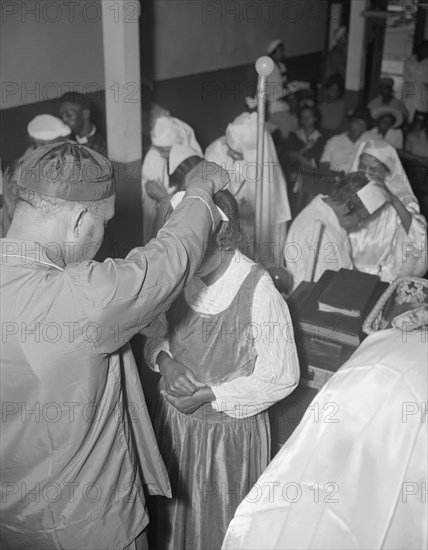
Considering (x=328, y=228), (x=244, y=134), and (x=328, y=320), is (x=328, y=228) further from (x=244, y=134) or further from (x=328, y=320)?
(x=244, y=134)

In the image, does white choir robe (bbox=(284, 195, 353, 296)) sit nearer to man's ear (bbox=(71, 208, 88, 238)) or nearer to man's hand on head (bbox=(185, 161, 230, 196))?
man's hand on head (bbox=(185, 161, 230, 196))

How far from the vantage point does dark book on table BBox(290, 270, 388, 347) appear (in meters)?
1.80

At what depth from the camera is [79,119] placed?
411 centimetres

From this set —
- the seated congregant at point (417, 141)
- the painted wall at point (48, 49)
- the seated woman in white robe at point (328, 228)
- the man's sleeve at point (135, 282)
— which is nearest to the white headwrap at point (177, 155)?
the seated woman in white robe at point (328, 228)

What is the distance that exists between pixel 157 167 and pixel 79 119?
623 millimetres

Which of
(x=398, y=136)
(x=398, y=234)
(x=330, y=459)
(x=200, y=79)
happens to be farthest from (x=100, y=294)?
(x=200, y=79)

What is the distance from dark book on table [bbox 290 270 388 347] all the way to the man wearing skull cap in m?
0.58

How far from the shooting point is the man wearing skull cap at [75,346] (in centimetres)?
117

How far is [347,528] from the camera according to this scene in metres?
0.89

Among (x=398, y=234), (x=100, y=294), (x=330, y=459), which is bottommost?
(x=398, y=234)

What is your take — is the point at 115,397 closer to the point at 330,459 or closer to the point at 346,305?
the point at 330,459

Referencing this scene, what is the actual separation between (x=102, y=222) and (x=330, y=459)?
0.63 m

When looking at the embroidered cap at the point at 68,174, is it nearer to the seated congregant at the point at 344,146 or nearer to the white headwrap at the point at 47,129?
the white headwrap at the point at 47,129

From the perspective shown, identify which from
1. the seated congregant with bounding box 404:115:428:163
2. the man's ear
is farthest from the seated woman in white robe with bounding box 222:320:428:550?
the seated congregant with bounding box 404:115:428:163
